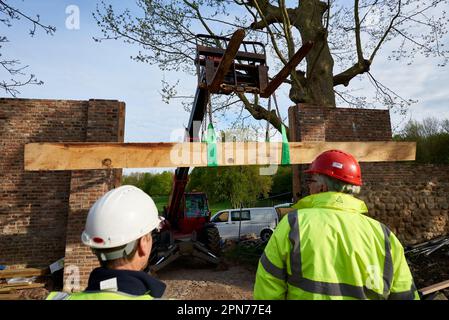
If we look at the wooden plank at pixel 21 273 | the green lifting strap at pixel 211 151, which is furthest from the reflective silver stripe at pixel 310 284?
the wooden plank at pixel 21 273

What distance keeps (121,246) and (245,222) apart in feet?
46.4

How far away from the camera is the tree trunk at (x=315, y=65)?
9.25 m

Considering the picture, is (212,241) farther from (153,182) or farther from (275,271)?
(153,182)

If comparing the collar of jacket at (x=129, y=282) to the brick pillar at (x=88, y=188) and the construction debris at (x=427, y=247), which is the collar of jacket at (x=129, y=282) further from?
the construction debris at (x=427, y=247)

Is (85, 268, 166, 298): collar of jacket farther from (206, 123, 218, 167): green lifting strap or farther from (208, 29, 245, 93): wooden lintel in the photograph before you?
(208, 29, 245, 93): wooden lintel

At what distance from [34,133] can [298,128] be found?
6.38m

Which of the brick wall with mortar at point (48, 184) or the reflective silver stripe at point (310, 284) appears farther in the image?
the brick wall with mortar at point (48, 184)

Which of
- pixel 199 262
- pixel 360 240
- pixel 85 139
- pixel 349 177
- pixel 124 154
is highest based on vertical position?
pixel 85 139

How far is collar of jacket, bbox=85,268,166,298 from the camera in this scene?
133cm

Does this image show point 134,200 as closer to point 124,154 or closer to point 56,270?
point 124,154

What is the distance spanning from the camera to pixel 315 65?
9445mm

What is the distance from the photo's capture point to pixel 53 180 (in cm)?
736

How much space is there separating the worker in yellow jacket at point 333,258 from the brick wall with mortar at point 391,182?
5.98 metres
